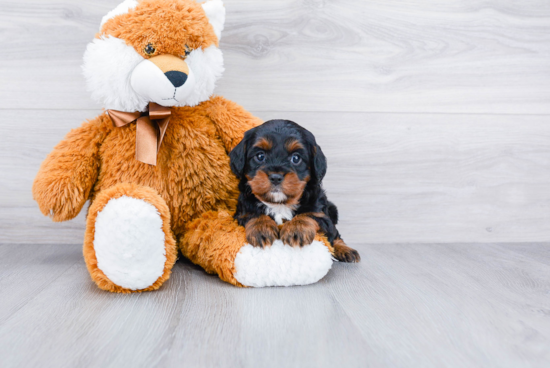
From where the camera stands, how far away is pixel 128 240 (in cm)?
115

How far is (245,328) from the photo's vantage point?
3.34 ft

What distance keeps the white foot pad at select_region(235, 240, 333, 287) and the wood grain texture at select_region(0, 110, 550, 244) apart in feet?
2.14

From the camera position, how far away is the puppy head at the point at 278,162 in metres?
1.27

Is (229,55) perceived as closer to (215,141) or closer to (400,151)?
(215,141)

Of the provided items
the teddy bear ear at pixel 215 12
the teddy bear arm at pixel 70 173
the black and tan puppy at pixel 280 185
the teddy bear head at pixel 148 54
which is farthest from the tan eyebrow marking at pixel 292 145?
the teddy bear arm at pixel 70 173

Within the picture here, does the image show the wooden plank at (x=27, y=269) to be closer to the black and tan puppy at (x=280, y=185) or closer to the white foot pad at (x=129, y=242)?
the white foot pad at (x=129, y=242)

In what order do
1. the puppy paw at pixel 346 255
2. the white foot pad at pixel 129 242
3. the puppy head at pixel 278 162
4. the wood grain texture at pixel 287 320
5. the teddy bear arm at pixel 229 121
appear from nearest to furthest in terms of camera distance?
the wood grain texture at pixel 287 320, the white foot pad at pixel 129 242, the puppy head at pixel 278 162, the teddy bear arm at pixel 229 121, the puppy paw at pixel 346 255

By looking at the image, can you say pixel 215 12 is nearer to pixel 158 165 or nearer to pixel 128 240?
pixel 158 165

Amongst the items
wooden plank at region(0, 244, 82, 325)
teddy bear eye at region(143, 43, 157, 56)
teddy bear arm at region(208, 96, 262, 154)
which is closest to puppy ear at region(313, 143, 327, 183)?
teddy bear arm at region(208, 96, 262, 154)

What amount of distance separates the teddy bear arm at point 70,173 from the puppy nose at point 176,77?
359 mm

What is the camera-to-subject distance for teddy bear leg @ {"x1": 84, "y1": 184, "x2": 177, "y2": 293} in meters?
1.16

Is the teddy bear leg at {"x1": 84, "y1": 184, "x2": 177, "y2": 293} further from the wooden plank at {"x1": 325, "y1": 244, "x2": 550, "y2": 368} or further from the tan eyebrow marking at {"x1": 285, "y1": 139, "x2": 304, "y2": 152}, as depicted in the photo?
the wooden plank at {"x1": 325, "y1": 244, "x2": 550, "y2": 368}

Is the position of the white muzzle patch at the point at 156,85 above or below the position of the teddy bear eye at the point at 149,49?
below

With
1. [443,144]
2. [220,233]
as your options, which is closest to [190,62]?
[220,233]
